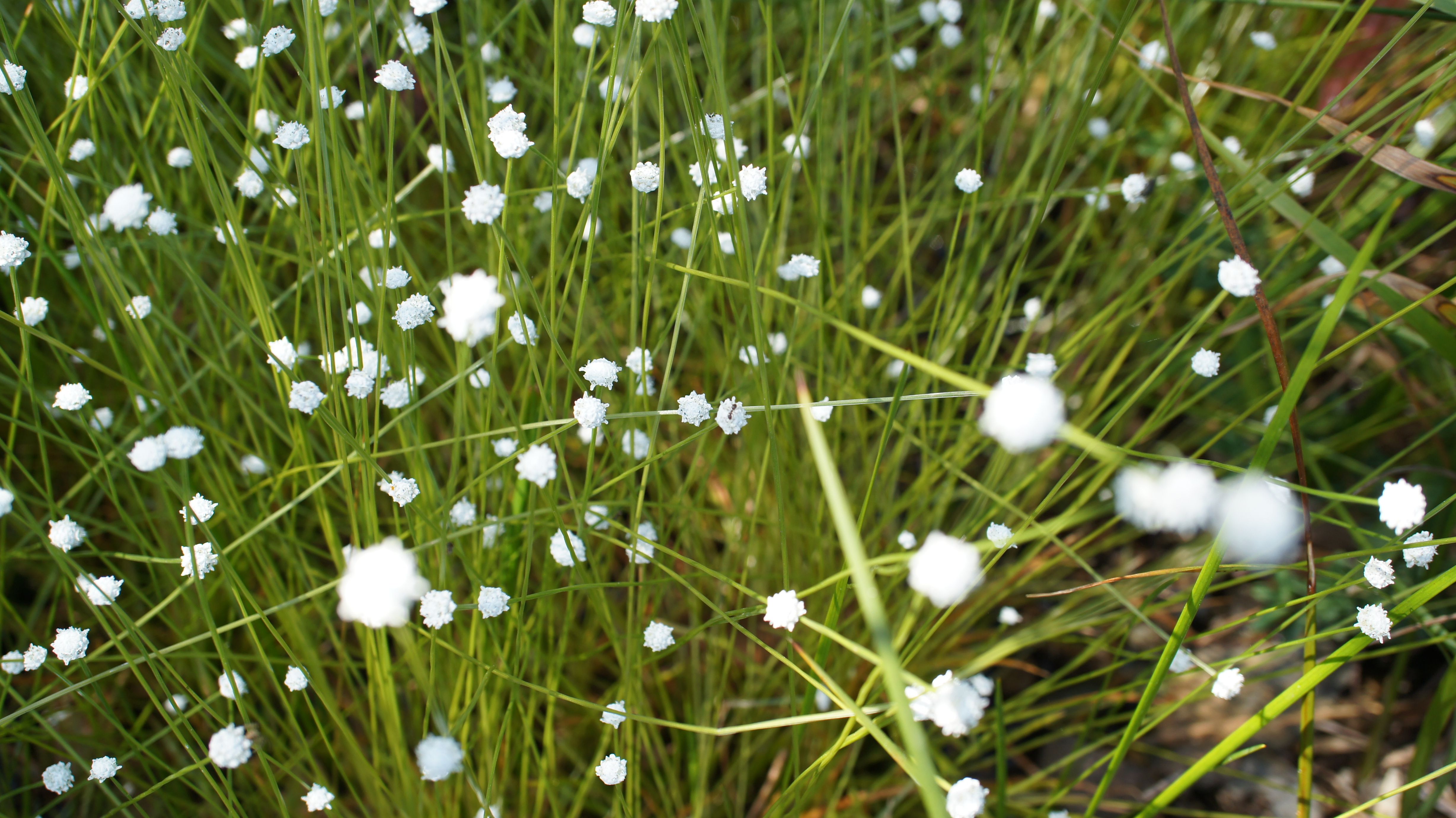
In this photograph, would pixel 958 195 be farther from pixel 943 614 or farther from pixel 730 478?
pixel 943 614

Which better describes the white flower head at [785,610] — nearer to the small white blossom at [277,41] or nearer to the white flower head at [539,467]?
the white flower head at [539,467]

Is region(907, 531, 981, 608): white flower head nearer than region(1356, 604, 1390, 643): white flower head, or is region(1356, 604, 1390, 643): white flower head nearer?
region(907, 531, 981, 608): white flower head

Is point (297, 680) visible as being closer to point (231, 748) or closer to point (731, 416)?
point (231, 748)

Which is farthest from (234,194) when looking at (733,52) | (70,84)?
(733,52)

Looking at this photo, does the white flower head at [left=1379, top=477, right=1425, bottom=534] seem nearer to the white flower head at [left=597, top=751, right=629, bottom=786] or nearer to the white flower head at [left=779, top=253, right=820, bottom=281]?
the white flower head at [left=779, top=253, right=820, bottom=281]

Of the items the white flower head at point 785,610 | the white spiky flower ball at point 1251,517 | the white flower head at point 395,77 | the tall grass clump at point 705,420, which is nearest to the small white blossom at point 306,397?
the tall grass clump at point 705,420

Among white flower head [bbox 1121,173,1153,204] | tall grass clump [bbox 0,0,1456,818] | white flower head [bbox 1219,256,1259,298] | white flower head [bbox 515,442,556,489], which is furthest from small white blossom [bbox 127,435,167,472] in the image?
white flower head [bbox 1121,173,1153,204]

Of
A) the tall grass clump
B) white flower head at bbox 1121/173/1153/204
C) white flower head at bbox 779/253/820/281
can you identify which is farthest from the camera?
white flower head at bbox 1121/173/1153/204
